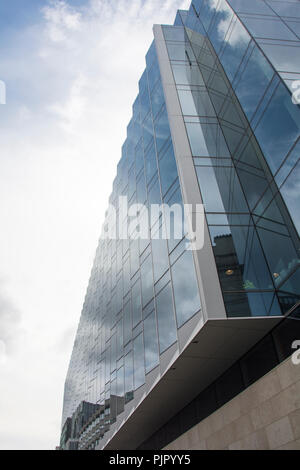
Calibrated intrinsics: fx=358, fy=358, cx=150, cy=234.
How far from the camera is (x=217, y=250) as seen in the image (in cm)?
1270

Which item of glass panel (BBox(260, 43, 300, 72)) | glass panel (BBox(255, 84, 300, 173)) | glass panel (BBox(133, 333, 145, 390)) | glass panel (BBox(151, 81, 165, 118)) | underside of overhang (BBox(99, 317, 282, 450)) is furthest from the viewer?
glass panel (BBox(151, 81, 165, 118))

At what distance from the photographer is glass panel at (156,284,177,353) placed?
1470 cm

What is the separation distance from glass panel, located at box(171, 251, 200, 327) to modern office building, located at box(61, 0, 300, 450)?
0.07 m

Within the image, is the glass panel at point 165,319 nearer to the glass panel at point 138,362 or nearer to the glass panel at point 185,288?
the glass panel at point 185,288

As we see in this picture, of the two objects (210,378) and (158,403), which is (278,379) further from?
(158,403)

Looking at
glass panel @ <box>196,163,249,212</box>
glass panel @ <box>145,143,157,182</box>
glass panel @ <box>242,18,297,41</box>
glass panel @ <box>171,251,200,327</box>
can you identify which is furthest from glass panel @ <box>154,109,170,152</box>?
glass panel @ <box>171,251,200,327</box>

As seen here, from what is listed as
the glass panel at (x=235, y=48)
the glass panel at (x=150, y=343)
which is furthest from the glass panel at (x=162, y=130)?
the glass panel at (x=150, y=343)

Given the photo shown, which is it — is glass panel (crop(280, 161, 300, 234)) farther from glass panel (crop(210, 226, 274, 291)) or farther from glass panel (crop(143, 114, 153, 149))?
glass panel (crop(143, 114, 153, 149))

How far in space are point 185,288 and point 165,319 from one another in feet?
8.77

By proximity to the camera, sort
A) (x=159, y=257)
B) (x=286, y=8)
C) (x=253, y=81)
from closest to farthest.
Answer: (x=253, y=81)
(x=286, y=8)
(x=159, y=257)

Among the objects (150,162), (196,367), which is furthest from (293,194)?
(150,162)

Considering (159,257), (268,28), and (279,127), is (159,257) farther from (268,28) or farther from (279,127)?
(268,28)

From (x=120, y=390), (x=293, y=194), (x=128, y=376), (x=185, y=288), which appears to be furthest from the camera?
(x=120, y=390)

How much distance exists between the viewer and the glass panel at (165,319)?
14.7 meters
